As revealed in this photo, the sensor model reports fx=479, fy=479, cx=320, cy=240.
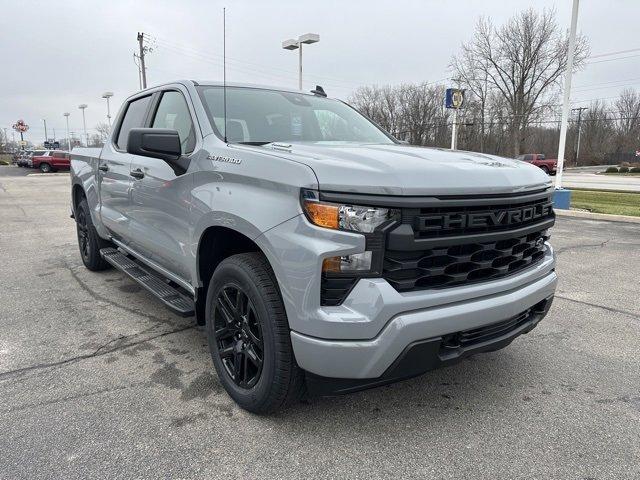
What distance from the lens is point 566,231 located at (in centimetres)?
897

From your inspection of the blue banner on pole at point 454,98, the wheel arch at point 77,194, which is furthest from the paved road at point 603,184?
the wheel arch at point 77,194

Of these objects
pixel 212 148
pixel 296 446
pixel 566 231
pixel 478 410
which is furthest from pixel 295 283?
pixel 566 231

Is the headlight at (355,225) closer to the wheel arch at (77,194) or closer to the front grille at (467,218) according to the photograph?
the front grille at (467,218)

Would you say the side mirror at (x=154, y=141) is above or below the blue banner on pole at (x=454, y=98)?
below

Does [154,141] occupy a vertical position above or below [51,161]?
above

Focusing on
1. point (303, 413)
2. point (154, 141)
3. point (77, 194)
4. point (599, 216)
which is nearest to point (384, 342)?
point (303, 413)

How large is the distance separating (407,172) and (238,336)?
1.34 meters

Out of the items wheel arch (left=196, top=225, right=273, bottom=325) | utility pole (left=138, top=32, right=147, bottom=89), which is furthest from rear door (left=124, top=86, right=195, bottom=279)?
utility pole (left=138, top=32, right=147, bottom=89)

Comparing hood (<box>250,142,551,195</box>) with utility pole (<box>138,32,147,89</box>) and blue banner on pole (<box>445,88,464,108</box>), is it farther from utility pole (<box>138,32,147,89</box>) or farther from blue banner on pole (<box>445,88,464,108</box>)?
utility pole (<box>138,32,147,89</box>)

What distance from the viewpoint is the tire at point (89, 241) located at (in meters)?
5.55

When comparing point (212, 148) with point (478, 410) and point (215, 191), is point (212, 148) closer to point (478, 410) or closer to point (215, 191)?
point (215, 191)

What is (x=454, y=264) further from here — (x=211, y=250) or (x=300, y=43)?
(x=300, y=43)

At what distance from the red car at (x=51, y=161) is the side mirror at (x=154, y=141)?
3807 cm

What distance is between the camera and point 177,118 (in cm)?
358
